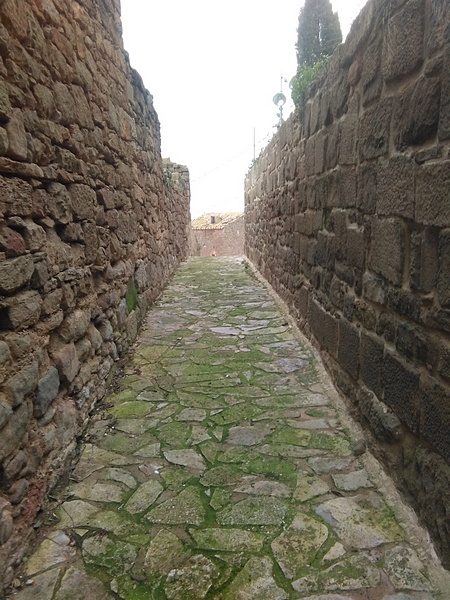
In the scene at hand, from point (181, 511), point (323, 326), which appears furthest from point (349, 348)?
point (181, 511)

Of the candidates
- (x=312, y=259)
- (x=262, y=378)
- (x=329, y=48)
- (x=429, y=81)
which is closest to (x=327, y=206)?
(x=312, y=259)

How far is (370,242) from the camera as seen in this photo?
8.07 ft

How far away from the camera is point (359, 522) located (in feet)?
6.29

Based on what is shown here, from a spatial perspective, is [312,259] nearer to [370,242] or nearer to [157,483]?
[370,242]

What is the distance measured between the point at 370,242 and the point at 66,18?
2.15m

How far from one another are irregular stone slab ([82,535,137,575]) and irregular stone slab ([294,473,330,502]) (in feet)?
2.58

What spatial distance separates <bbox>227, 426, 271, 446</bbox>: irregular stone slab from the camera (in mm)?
2574

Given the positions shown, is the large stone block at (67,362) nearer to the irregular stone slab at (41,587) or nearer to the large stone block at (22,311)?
the large stone block at (22,311)

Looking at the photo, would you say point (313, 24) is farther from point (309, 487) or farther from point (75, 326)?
point (309, 487)

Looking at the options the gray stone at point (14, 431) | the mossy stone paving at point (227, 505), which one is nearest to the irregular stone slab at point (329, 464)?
the mossy stone paving at point (227, 505)

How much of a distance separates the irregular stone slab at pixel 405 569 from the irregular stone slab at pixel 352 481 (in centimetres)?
40

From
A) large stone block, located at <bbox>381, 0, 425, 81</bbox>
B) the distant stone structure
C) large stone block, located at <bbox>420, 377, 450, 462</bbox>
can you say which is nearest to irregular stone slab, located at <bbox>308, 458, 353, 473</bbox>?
large stone block, located at <bbox>420, 377, 450, 462</bbox>

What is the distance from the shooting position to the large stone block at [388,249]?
2.04 meters

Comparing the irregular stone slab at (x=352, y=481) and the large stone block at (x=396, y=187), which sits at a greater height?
the large stone block at (x=396, y=187)
